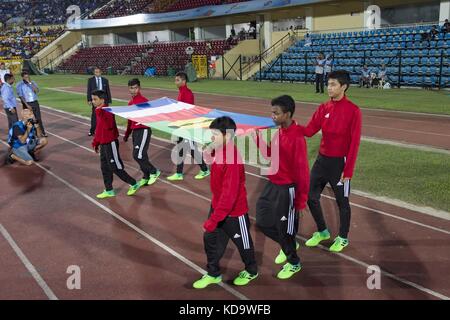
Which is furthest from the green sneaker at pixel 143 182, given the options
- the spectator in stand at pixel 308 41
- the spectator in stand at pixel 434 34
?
the spectator in stand at pixel 308 41

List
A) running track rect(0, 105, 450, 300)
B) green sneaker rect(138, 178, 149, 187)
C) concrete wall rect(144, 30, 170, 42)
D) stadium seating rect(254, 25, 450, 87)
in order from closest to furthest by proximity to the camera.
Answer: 1. running track rect(0, 105, 450, 300)
2. green sneaker rect(138, 178, 149, 187)
3. stadium seating rect(254, 25, 450, 87)
4. concrete wall rect(144, 30, 170, 42)

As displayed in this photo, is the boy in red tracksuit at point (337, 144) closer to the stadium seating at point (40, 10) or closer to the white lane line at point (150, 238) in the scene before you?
the white lane line at point (150, 238)

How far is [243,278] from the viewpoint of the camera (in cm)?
445

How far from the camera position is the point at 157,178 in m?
8.45

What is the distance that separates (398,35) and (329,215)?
2198 centimetres

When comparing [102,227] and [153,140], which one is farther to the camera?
[153,140]

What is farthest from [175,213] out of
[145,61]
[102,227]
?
[145,61]

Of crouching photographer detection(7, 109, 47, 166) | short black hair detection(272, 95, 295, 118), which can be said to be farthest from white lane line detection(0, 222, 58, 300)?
crouching photographer detection(7, 109, 47, 166)

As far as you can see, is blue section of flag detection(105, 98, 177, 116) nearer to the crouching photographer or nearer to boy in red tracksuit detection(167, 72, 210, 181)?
boy in red tracksuit detection(167, 72, 210, 181)

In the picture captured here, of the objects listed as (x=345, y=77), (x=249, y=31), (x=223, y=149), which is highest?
(x=249, y=31)

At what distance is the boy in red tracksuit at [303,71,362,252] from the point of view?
4617mm

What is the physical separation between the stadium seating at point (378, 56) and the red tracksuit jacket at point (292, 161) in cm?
1929

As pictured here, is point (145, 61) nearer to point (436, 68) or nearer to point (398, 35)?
point (398, 35)
